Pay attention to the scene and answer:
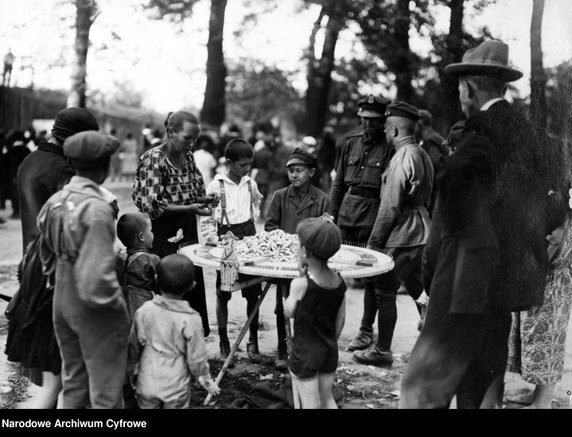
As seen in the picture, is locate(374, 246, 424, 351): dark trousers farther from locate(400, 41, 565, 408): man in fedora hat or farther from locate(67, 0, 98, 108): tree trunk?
locate(67, 0, 98, 108): tree trunk

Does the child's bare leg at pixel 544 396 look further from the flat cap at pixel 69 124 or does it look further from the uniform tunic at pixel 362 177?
the flat cap at pixel 69 124

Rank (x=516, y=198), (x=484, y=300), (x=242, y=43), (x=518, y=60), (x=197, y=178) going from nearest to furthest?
(x=484, y=300) → (x=516, y=198) → (x=518, y=60) → (x=197, y=178) → (x=242, y=43)

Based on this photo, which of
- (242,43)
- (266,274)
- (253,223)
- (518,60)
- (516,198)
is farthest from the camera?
(242,43)

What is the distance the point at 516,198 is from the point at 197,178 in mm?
2334

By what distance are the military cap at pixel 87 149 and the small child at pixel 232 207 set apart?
183cm

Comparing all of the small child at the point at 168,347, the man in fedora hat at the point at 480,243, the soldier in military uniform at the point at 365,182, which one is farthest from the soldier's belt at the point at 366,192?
the small child at the point at 168,347

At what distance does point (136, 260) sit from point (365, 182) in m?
2.32

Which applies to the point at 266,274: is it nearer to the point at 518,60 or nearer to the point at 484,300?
the point at 484,300

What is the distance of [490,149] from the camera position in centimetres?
328

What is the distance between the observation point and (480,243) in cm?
323

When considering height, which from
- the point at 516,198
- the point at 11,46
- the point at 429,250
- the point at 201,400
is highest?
the point at 11,46

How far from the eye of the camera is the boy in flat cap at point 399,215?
16.0 ft

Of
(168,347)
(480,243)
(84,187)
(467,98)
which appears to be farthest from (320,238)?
(84,187)

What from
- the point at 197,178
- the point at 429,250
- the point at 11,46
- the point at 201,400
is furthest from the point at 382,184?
the point at 11,46
